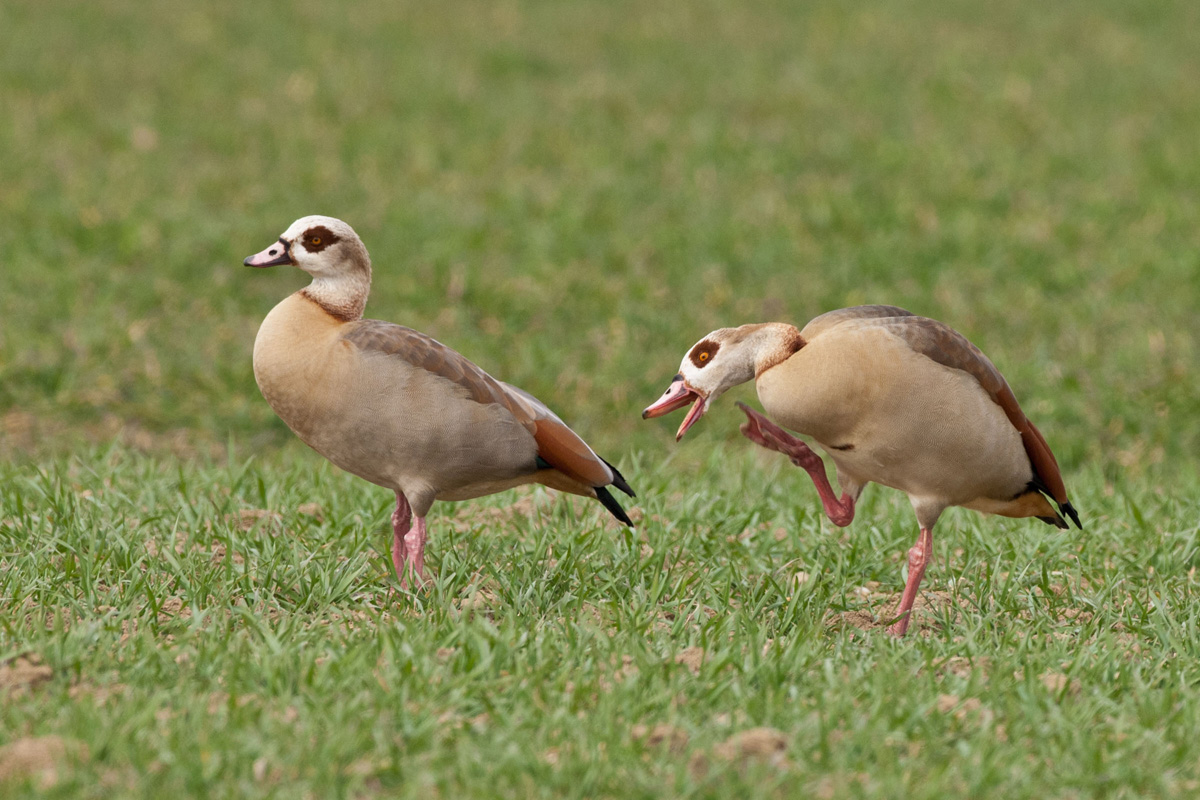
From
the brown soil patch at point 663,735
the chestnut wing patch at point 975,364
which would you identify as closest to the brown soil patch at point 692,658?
the brown soil patch at point 663,735

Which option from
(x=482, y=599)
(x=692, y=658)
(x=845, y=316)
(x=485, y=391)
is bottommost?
(x=482, y=599)

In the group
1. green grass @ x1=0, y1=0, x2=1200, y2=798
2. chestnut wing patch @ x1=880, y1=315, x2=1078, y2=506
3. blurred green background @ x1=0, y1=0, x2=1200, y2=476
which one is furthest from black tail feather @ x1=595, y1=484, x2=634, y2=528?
blurred green background @ x1=0, y1=0, x2=1200, y2=476

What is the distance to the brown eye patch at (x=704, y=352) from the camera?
4.51 m

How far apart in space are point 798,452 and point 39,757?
8.57 feet

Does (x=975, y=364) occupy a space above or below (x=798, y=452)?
above

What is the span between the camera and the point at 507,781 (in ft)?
11.5

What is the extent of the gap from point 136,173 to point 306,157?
137 centimetres

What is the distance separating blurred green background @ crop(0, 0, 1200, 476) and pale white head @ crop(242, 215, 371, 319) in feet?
10.1

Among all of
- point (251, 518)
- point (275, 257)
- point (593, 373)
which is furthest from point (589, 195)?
point (275, 257)

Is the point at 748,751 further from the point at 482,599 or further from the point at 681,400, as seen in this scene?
the point at 482,599

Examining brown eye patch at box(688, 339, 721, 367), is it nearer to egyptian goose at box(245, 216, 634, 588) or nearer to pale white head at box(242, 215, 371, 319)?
egyptian goose at box(245, 216, 634, 588)

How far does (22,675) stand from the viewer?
391 cm

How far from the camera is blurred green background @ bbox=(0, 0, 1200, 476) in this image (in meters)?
8.32

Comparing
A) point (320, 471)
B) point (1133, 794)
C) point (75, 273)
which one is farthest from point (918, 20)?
point (1133, 794)
